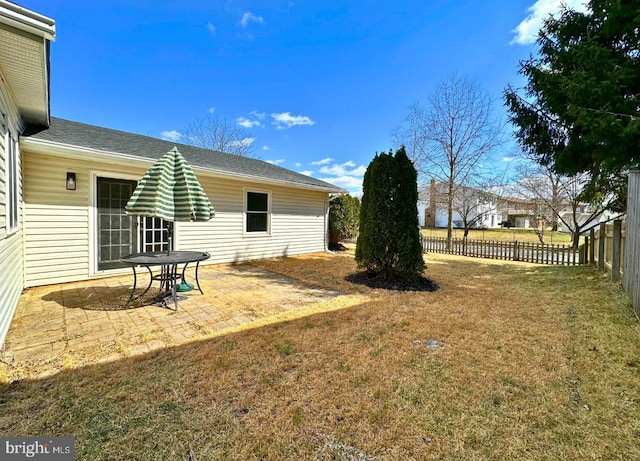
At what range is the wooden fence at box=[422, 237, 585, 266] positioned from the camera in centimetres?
897

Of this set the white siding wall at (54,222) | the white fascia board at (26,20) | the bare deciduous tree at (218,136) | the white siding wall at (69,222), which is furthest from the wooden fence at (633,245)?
the bare deciduous tree at (218,136)

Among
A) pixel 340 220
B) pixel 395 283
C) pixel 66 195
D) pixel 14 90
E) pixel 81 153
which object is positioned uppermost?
pixel 14 90

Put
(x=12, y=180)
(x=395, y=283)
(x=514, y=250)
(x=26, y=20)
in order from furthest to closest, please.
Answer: (x=514, y=250), (x=395, y=283), (x=12, y=180), (x=26, y=20)

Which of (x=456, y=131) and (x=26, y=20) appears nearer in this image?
(x=26, y=20)

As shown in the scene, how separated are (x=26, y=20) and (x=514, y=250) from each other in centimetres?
1236

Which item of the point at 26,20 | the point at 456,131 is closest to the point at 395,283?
the point at 26,20

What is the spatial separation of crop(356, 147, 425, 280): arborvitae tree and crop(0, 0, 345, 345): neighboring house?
3.70 metres

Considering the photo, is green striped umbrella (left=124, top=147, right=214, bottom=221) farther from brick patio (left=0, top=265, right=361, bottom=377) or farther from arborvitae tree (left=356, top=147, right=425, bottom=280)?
arborvitae tree (left=356, top=147, right=425, bottom=280)

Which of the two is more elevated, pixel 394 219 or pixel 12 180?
pixel 12 180

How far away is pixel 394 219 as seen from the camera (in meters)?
5.57

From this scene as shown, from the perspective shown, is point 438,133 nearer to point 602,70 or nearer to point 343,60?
point 343,60

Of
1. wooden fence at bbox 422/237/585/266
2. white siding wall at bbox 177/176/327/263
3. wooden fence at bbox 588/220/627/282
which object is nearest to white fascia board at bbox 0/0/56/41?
white siding wall at bbox 177/176/327/263

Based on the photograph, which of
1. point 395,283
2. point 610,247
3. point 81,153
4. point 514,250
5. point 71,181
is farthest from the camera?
point 514,250

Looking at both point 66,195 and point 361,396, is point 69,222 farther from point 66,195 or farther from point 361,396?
point 361,396
